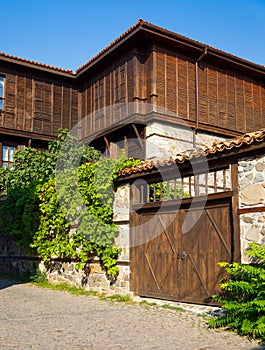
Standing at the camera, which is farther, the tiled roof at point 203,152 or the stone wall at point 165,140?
the stone wall at point 165,140

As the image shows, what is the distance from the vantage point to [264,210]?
6.27 metres

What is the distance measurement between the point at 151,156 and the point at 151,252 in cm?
614

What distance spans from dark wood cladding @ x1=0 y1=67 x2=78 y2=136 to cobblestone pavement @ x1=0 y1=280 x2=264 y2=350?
32.5 feet

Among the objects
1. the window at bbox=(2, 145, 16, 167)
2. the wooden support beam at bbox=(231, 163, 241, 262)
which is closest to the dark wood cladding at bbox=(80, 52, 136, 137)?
the window at bbox=(2, 145, 16, 167)

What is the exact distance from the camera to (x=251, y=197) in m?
6.51

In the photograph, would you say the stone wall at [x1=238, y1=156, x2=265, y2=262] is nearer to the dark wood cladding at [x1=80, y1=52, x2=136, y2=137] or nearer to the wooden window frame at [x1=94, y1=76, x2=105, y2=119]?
the dark wood cladding at [x1=80, y1=52, x2=136, y2=137]

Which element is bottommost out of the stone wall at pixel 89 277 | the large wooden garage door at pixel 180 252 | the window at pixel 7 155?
the stone wall at pixel 89 277

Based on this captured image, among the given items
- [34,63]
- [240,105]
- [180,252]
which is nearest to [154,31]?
[240,105]

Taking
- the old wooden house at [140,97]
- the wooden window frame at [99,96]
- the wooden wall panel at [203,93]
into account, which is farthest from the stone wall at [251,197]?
the wooden window frame at [99,96]

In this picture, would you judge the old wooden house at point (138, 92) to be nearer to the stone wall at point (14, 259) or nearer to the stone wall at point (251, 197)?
the stone wall at point (14, 259)

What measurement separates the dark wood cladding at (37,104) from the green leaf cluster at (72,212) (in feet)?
12.1

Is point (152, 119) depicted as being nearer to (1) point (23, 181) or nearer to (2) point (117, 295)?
(1) point (23, 181)

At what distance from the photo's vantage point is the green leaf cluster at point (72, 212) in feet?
30.1

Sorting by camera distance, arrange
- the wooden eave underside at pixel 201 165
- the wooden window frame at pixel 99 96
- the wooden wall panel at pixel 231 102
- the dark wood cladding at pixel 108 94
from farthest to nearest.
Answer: the wooden window frame at pixel 99 96
the wooden wall panel at pixel 231 102
the dark wood cladding at pixel 108 94
the wooden eave underside at pixel 201 165
